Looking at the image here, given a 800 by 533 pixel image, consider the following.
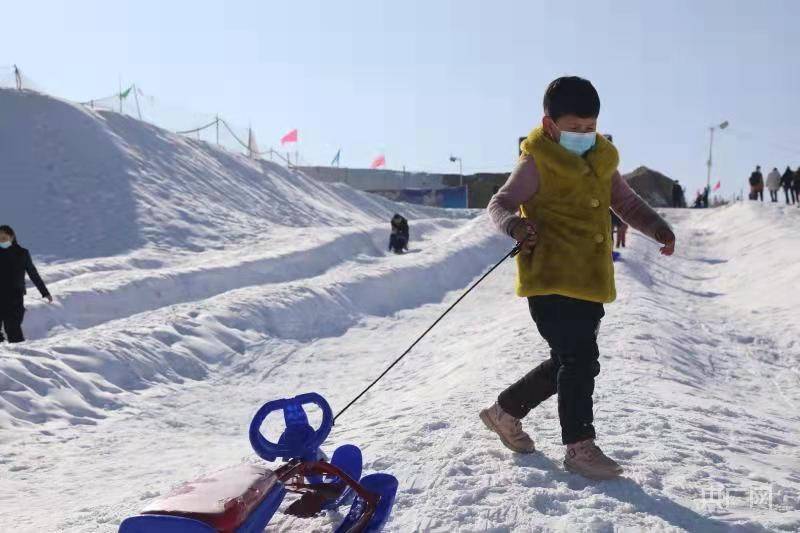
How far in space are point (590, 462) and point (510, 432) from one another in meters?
0.44

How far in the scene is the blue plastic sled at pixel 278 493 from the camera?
2.41 m

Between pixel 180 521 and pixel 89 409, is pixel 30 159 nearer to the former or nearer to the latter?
pixel 89 409

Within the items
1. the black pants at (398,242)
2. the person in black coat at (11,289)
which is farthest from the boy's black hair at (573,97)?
the black pants at (398,242)

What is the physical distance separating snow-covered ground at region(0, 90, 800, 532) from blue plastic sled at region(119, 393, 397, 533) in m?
0.14

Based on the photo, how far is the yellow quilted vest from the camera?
334 centimetres

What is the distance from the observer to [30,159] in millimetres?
23094

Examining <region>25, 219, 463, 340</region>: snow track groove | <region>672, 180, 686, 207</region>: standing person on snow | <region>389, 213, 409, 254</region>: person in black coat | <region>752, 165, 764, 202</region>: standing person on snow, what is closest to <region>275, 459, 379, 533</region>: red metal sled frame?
<region>25, 219, 463, 340</region>: snow track groove

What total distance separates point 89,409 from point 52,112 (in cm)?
2218

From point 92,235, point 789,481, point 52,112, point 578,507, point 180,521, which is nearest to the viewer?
point 180,521

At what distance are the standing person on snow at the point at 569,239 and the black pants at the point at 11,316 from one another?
7.09 m

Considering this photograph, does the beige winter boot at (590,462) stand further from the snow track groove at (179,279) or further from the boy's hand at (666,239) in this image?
the snow track groove at (179,279)

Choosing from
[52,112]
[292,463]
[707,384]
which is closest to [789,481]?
[292,463]

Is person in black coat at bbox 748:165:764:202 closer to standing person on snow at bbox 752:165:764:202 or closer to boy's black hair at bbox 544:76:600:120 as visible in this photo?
standing person on snow at bbox 752:165:764:202

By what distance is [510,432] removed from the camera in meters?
3.63
